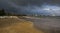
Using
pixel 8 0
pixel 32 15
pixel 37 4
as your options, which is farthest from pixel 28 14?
pixel 8 0

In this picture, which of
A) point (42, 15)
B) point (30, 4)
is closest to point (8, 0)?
point (30, 4)

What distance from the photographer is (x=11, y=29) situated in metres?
1.03

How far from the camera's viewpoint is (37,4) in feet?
3.49

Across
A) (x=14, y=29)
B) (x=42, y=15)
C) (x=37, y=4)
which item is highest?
(x=37, y=4)

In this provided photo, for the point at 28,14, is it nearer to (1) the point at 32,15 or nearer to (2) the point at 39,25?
(1) the point at 32,15

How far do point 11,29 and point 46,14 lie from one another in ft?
1.35

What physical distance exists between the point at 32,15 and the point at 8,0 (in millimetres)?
315

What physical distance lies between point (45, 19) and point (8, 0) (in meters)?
0.46

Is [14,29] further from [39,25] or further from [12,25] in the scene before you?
[39,25]

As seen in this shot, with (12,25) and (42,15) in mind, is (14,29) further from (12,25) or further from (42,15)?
(42,15)

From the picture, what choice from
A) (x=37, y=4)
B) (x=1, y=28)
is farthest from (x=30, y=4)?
(x=1, y=28)

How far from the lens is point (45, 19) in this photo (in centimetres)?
105

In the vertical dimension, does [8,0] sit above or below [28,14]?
above

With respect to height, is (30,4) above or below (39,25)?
above
